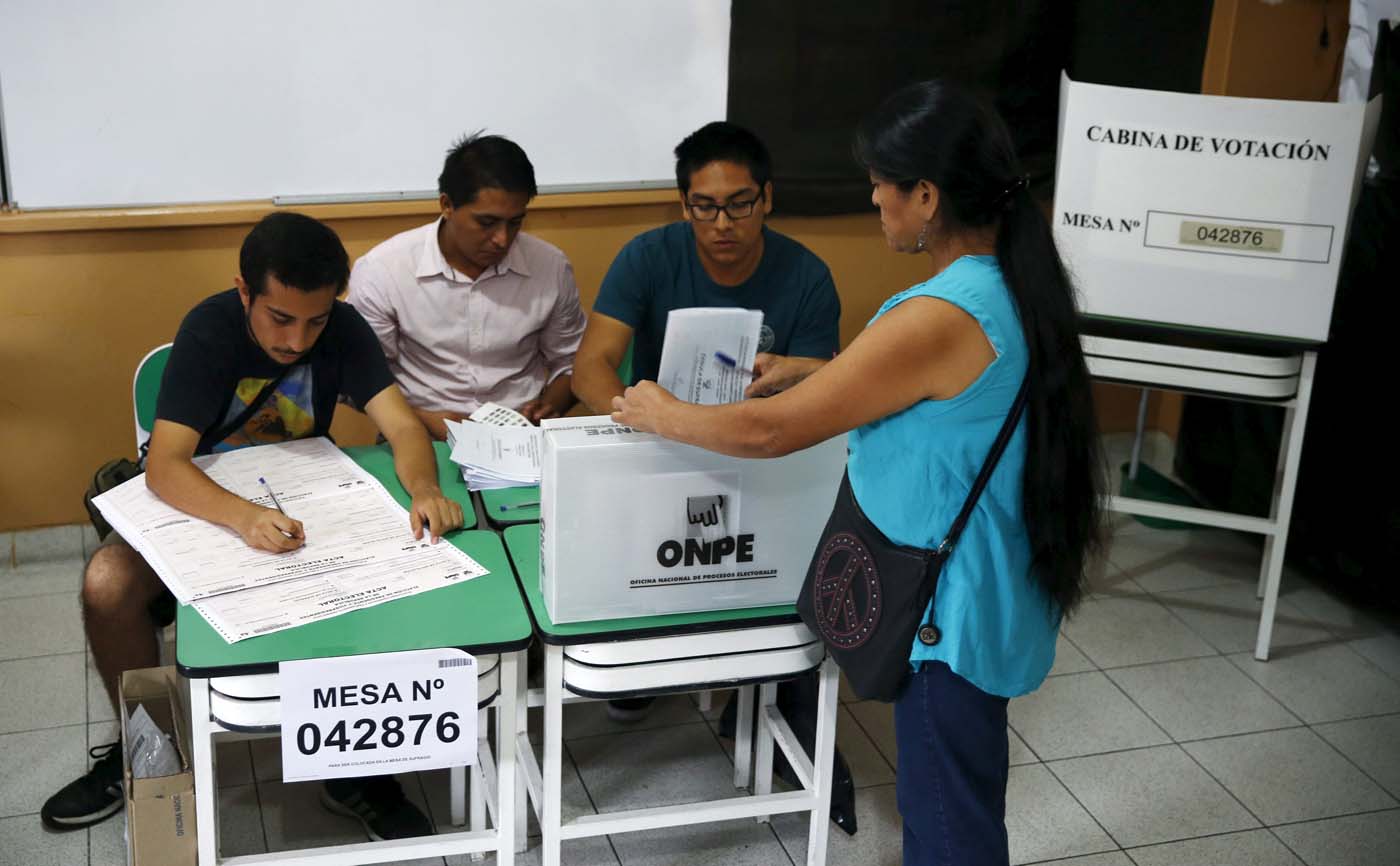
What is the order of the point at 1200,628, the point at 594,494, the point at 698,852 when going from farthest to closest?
1. the point at 1200,628
2. the point at 698,852
3. the point at 594,494

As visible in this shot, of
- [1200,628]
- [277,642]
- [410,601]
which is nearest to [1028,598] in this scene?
[410,601]

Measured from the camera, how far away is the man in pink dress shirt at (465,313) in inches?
115

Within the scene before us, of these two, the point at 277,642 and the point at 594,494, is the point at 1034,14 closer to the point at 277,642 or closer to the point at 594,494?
the point at 594,494

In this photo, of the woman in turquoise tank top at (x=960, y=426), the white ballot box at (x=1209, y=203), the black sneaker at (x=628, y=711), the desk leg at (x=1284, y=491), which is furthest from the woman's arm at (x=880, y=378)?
the desk leg at (x=1284, y=491)

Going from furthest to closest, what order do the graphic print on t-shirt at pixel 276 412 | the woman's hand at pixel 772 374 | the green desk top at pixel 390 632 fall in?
the graphic print on t-shirt at pixel 276 412, the woman's hand at pixel 772 374, the green desk top at pixel 390 632

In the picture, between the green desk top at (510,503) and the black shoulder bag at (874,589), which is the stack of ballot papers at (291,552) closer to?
the green desk top at (510,503)

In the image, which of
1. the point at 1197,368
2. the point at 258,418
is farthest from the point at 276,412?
the point at 1197,368

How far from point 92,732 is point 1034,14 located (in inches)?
123

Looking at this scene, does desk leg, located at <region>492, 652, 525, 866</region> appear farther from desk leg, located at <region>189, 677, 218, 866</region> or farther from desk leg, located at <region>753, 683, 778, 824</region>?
desk leg, located at <region>753, 683, 778, 824</region>

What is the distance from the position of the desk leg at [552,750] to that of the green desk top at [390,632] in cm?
11

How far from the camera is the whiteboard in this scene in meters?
3.22

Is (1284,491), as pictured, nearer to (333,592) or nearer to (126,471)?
(333,592)

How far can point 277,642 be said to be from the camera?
1871mm

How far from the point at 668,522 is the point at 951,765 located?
522 mm
